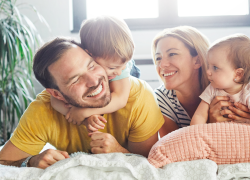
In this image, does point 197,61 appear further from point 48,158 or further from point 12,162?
point 12,162

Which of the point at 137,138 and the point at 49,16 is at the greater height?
the point at 49,16

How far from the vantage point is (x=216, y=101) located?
127 cm

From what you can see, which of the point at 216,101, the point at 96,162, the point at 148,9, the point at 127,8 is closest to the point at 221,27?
the point at 148,9

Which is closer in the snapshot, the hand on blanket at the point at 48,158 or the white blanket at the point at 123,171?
the white blanket at the point at 123,171

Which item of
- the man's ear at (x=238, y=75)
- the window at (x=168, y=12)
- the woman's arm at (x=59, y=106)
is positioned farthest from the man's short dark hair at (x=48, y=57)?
the window at (x=168, y=12)

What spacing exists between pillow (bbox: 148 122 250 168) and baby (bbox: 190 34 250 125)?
26 centimetres

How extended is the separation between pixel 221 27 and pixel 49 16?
2.00 metres

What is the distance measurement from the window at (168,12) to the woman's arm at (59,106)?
1.92 m

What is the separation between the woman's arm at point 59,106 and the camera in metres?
1.21

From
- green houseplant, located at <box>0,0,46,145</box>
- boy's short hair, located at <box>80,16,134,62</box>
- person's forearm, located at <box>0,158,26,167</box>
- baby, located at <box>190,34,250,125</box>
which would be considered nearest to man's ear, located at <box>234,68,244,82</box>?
baby, located at <box>190,34,250,125</box>

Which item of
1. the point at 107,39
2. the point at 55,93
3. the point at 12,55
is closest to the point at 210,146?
the point at 107,39

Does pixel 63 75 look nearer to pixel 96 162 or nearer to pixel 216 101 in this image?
pixel 96 162

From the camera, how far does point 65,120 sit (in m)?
1.28

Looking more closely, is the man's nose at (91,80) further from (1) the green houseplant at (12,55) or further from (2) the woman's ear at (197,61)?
(1) the green houseplant at (12,55)
